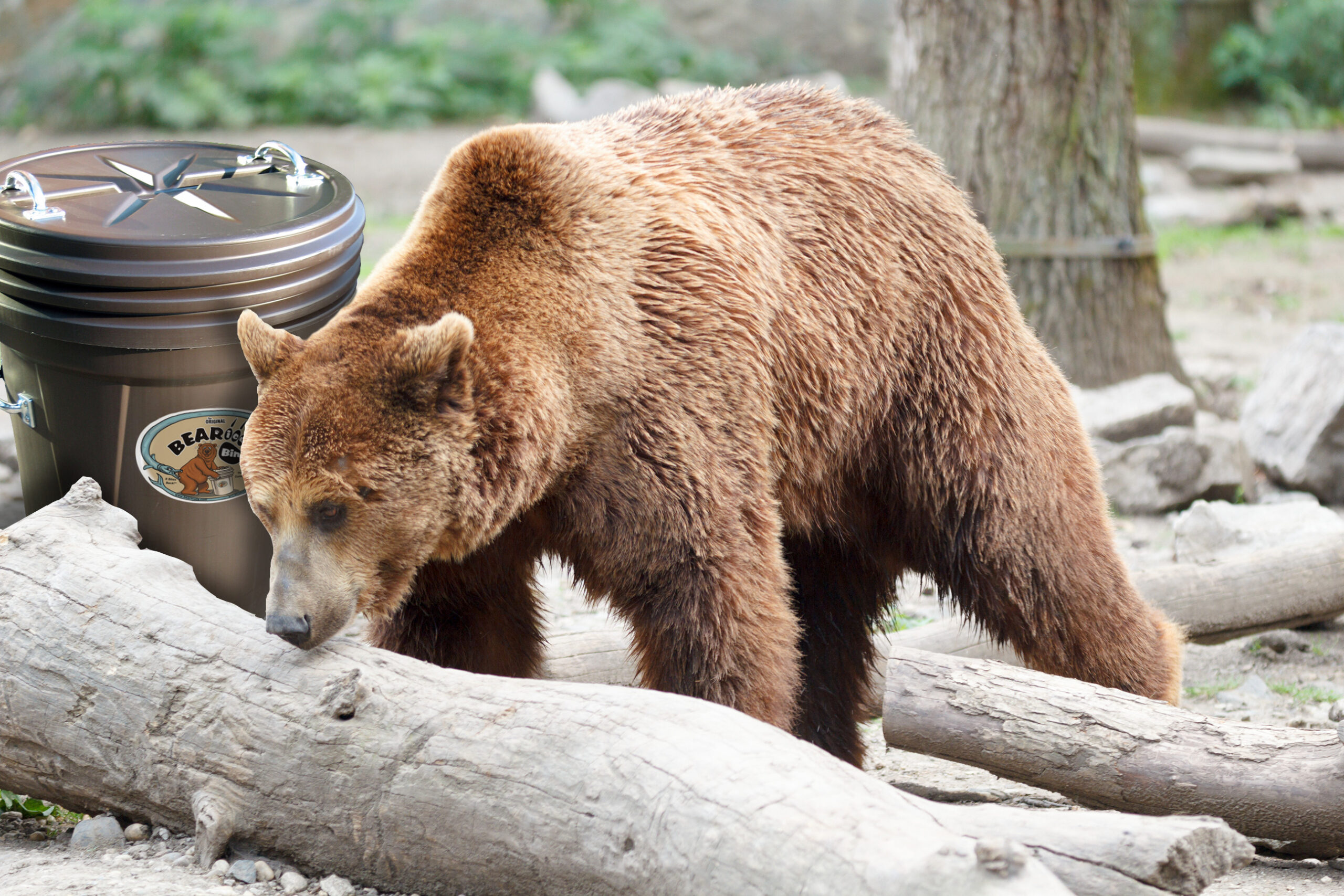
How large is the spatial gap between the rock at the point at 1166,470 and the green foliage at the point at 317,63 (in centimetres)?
1021

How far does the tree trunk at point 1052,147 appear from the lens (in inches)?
247

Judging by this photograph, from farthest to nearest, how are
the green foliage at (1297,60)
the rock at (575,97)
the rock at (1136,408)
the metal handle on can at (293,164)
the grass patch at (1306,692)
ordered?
the green foliage at (1297,60), the rock at (575,97), the rock at (1136,408), the grass patch at (1306,692), the metal handle on can at (293,164)

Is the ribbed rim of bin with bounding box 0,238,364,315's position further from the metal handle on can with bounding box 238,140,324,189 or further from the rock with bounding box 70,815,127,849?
the rock with bounding box 70,815,127,849

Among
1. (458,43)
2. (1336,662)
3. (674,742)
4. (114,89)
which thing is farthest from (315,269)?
(458,43)

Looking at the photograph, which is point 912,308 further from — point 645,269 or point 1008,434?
point 645,269

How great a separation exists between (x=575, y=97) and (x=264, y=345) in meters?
11.7

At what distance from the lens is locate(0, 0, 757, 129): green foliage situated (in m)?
13.8

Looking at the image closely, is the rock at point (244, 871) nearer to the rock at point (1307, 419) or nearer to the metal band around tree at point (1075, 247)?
the metal band around tree at point (1075, 247)

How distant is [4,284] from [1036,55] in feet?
15.6

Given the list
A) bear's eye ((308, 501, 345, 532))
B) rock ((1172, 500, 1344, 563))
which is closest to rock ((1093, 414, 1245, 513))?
rock ((1172, 500, 1344, 563))

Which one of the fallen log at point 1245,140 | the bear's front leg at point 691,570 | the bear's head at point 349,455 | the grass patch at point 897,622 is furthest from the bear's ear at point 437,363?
the fallen log at point 1245,140

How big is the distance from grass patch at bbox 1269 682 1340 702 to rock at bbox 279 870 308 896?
3.50m

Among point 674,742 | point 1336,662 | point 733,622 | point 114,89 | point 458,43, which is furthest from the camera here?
point 458,43

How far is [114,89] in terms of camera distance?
13867mm
